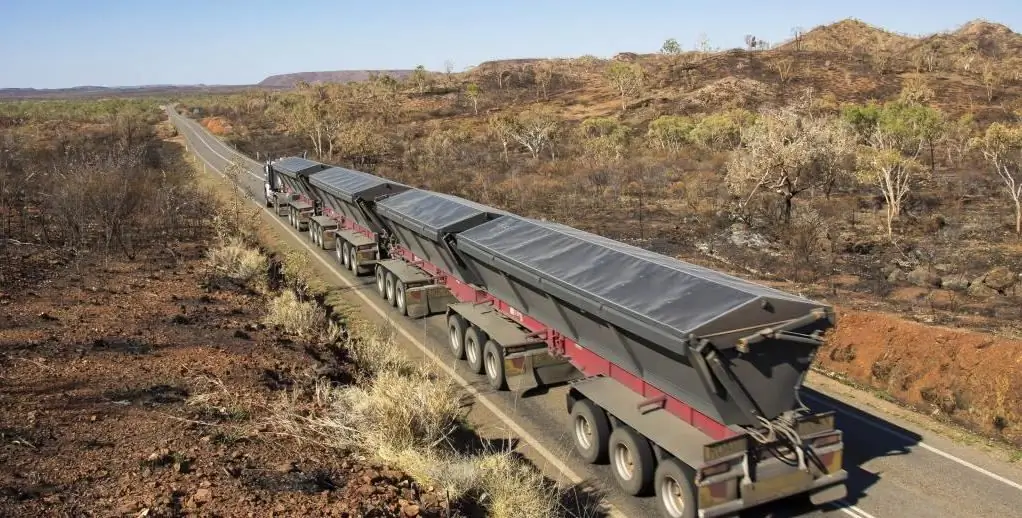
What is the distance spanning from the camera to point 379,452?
26.4ft

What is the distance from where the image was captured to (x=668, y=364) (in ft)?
25.2

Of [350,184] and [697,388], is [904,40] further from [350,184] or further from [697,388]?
[697,388]

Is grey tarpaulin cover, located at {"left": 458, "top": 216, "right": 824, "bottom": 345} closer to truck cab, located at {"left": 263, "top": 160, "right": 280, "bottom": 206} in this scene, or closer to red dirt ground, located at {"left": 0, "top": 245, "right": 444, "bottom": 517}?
red dirt ground, located at {"left": 0, "top": 245, "right": 444, "bottom": 517}

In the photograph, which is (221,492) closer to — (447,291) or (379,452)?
(379,452)

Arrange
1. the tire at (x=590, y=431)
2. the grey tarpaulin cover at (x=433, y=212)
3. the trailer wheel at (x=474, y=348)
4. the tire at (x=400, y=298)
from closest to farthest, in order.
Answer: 1. the tire at (x=590, y=431)
2. the trailer wheel at (x=474, y=348)
3. the grey tarpaulin cover at (x=433, y=212)
4. the tire at (x=400, y=298)

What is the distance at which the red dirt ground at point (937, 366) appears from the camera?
10.5m

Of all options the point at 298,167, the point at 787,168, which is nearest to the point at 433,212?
the point at 298,167

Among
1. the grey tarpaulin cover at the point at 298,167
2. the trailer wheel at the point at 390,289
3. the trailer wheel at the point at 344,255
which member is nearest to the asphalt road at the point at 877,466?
the trailer wheel at the point at 390,289

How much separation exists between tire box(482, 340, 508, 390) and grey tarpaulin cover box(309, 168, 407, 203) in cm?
861

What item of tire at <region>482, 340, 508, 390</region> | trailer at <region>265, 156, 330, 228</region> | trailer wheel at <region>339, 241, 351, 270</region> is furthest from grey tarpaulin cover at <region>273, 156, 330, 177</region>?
tire at <region>482, 340, 508, 390</region>

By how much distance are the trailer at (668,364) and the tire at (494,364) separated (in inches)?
1.4

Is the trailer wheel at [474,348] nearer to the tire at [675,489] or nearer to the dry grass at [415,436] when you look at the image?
the dry grass at [415,436]

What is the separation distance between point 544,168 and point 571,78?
3097 inches

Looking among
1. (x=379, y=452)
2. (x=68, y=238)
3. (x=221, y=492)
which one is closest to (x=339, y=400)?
(x=379, y=452)
